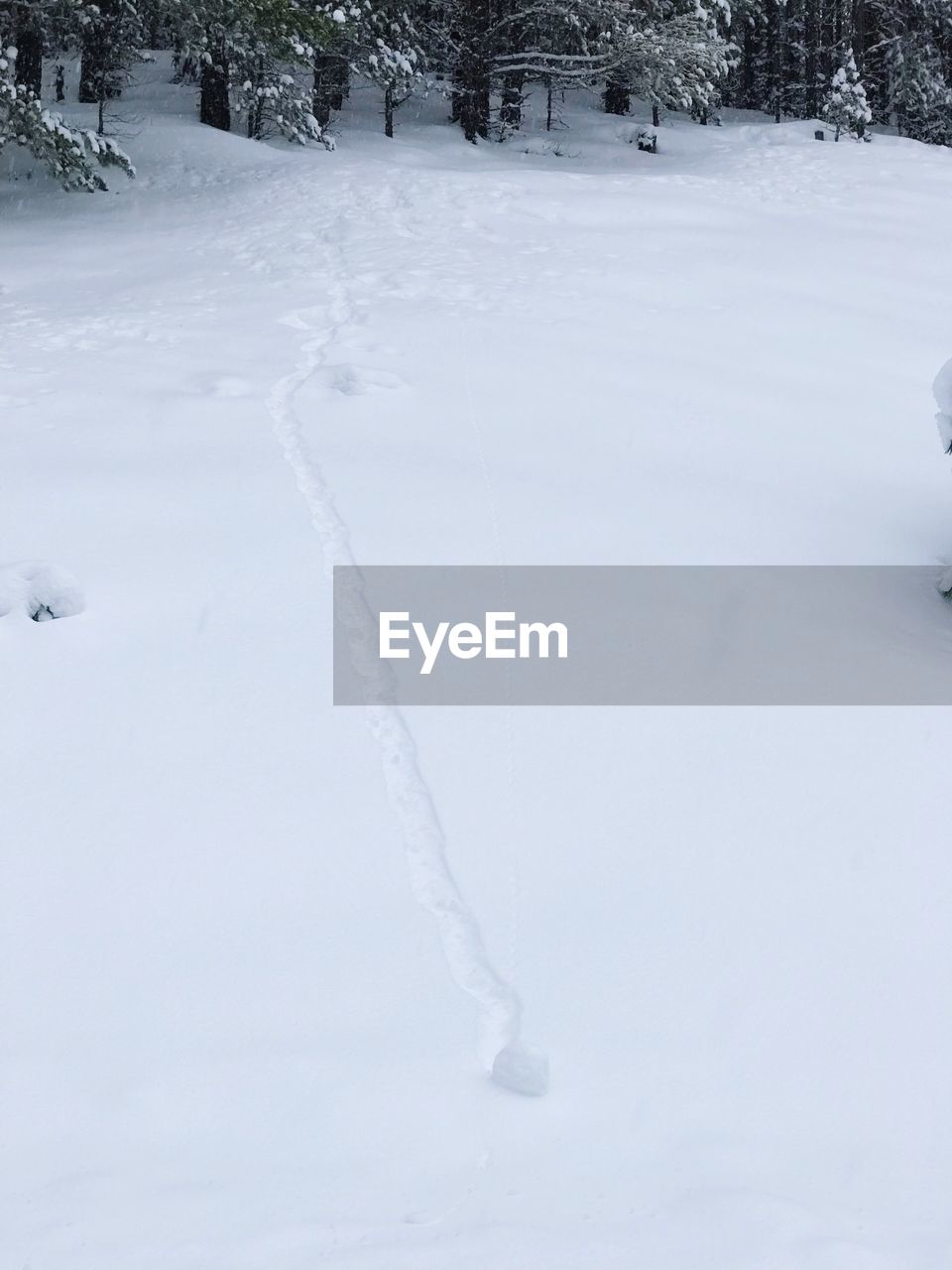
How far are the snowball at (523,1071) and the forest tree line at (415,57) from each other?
38.1ft

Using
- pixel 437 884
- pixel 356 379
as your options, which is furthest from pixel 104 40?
pixel 437 884

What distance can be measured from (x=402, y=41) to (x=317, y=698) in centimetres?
1502

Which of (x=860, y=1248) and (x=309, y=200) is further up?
(x=309, y=200)

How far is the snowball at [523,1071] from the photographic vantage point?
122 inches

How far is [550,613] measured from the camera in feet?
18.2

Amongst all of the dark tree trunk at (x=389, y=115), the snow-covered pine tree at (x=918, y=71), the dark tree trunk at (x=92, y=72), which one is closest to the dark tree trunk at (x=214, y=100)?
the dark tree trunk at (x=92, y=72)

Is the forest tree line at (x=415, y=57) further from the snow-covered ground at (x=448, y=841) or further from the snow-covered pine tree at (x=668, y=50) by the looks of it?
the snow-covered ground at (x=448, y=841)

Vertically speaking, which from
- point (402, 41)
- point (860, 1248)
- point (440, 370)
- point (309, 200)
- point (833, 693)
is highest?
point (402, 41)

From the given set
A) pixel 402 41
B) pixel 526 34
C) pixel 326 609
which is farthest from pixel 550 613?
pixel 526 34

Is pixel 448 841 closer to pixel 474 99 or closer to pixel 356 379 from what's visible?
pixel 356 379

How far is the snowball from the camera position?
10.2 ft

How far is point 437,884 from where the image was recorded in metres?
3.91

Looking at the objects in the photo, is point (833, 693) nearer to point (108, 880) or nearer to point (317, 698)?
point (317, 698)

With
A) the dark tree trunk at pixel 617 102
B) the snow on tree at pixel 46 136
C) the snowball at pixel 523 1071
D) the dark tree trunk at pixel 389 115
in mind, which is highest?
the dark tree trunk at pixel 617 102
